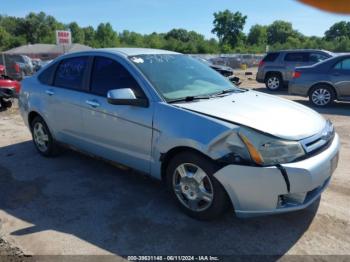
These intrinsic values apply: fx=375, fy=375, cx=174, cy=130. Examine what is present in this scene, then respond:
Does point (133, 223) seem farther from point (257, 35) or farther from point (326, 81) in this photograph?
point (257, 35)

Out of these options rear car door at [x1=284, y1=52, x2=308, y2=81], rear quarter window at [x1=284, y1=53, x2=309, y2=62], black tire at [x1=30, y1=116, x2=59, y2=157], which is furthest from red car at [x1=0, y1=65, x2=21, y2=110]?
rear quarter window at [x1=284, y1=53, x2=309, y2=62]

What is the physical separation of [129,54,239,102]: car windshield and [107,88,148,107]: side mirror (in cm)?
23

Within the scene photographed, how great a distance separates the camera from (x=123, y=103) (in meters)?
3.90

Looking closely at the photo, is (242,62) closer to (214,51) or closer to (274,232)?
(274,232)

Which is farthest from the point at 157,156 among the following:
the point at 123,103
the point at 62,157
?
the point at 62,157

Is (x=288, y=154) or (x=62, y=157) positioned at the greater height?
(x=288, y=154)

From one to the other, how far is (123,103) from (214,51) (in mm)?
77326

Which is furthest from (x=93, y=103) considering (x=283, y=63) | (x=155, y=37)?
(x=155, y=37)

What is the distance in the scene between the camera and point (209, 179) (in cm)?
337

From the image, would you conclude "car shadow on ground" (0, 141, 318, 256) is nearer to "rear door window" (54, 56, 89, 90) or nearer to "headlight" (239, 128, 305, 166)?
"headlight" (239, 128, 305, 166)

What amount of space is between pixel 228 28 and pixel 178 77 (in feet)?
298

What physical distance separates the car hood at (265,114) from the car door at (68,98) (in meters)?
1.67

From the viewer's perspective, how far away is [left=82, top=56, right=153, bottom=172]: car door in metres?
3.94

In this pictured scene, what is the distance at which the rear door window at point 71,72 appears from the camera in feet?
15.9
